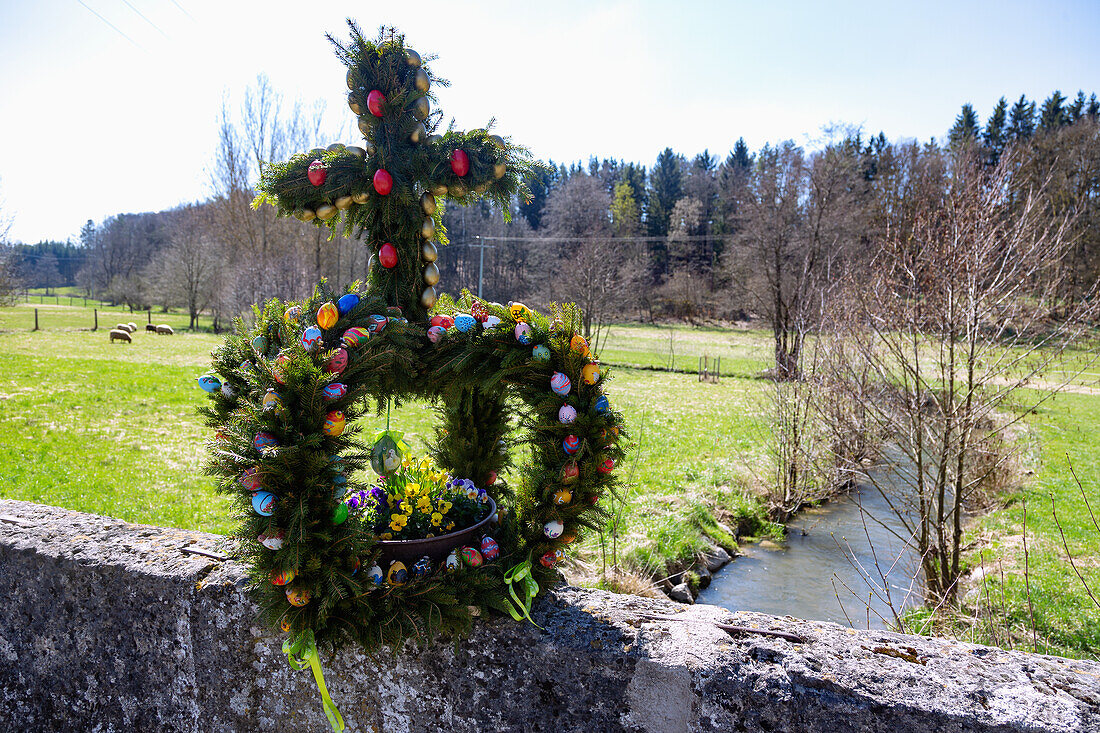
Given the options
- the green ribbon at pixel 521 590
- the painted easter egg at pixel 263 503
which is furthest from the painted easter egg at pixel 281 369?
the green ribbon at pixel 521 590

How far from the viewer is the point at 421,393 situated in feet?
8.10

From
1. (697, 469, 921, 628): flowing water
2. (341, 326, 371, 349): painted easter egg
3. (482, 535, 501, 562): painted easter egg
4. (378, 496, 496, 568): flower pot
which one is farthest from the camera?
(697, 469, 921, 628): flowing water

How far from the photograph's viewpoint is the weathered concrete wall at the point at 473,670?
1748 mm

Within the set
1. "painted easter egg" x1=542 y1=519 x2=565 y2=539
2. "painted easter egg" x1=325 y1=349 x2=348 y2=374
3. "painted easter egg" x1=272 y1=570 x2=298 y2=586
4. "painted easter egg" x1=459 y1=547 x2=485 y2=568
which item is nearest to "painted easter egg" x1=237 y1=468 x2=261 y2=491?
"painted easter egg" x1=272 y1=570 x2=298 y2=586

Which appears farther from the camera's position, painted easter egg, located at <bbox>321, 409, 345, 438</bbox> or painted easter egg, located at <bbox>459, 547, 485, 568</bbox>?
painted easter egg, located at <bbox>459, 547, 485, 568</bbox>

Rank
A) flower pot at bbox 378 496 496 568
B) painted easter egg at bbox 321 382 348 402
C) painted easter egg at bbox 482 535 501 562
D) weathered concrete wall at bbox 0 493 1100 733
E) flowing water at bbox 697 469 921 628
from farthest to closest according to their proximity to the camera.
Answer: flowing water at bbox 697 469 921 628, painted easter egg at bbox 482 535 501 562, flower pot at bbox 378 496 496 568, painted easter egg at bbox 321 382 348 402, weathered concrete wall at bbox 0 493 1100 733

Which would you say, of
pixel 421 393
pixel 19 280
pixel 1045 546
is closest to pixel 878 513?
pixel 1045 546

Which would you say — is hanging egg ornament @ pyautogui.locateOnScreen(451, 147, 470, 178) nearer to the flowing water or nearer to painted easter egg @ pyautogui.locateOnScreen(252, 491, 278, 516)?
painted easter egg @ pyautogui.locateOnScreen(252, 491, 278, 516)

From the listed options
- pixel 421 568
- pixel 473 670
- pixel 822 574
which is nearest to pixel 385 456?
pixel 421 568

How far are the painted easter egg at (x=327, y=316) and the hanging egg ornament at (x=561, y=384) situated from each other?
83cm

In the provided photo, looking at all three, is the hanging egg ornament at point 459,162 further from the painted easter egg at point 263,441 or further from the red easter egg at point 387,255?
the painted easter egg at point 263,441

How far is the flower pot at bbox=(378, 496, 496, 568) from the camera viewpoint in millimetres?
2275

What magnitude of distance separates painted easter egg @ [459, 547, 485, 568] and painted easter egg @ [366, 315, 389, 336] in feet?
2.91

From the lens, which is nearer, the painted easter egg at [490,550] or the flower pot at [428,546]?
the flower pot at [428,546]
